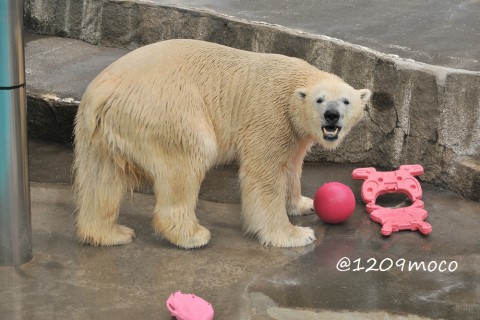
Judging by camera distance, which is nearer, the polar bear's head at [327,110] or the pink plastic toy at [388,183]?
the polar bear's head at [327,110]

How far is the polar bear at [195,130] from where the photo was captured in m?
4.59

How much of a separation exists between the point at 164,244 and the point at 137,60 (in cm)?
104

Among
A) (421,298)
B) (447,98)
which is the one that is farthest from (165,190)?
(447,98)

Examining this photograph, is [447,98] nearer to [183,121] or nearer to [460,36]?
[460,36]

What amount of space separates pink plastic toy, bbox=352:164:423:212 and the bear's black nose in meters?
0.91

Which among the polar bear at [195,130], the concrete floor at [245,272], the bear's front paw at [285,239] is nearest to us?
the concrete floor at [245,272]

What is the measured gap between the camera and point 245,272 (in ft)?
14.8

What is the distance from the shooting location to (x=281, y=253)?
4.80 meters

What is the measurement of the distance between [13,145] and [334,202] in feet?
6.06

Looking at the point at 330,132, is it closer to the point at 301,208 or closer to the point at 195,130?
the point at 195,130

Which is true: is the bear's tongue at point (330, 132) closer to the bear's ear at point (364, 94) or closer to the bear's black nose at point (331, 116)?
the bear's black nose at point (331, 116)

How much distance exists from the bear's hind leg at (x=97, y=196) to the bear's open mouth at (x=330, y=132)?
112 centimetres

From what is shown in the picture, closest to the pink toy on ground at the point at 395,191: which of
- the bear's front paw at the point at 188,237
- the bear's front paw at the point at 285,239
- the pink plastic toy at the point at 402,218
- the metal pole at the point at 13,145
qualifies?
the pink plastic toy at the point at 402,218

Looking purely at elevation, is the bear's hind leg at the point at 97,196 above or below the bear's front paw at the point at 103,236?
above
